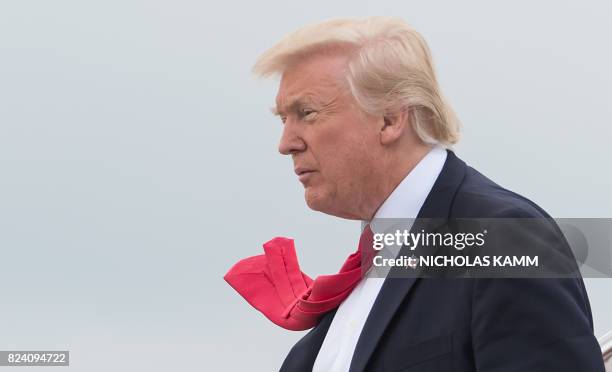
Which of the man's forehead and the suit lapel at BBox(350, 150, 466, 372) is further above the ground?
the man's forehead

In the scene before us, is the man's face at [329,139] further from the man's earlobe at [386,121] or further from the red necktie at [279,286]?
the red necktie at [279,286]

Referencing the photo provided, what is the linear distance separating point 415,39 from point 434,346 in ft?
2.88

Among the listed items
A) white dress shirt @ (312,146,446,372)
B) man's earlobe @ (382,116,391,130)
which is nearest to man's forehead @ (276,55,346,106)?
man's earlobe @ (382,116,391,130)

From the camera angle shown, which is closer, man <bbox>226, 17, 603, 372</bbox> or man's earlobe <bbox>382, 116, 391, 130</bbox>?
man <bbox>226, 17, 603, 372</bbox>

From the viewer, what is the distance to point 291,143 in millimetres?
2773

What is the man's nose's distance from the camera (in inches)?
109

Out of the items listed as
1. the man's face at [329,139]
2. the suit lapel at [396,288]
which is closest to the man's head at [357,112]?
the man's face at [329,139]

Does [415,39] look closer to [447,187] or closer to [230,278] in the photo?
[447,187]

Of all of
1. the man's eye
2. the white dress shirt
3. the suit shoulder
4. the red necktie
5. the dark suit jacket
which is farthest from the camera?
the red necktie

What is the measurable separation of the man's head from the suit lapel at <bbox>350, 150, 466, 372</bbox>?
111 mm

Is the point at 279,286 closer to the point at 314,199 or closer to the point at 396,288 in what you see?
the point at 314,199

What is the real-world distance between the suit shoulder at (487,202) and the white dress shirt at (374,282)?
9 cm

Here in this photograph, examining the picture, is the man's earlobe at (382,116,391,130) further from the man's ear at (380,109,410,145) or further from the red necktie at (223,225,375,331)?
the red necktie at (223,225,375,331)

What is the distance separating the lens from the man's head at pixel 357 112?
8.96ft
